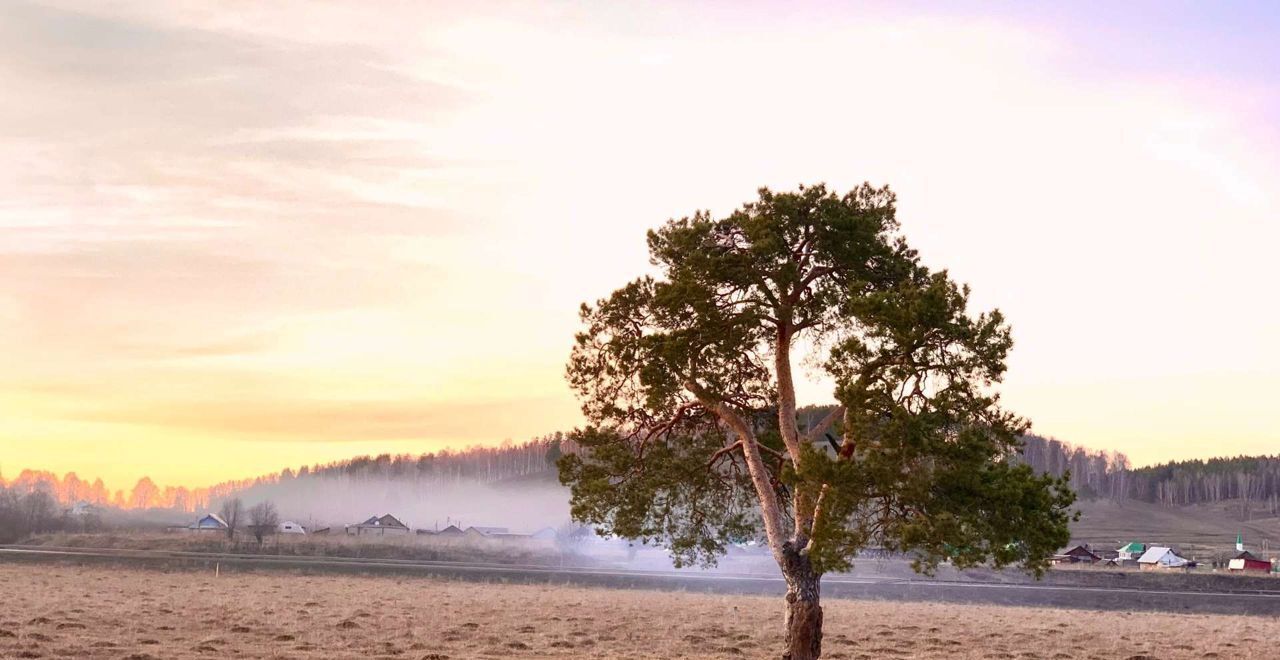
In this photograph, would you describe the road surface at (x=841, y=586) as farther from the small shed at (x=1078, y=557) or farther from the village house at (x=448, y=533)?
the village house at (x=448, y=533)

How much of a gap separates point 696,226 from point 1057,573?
74358mm

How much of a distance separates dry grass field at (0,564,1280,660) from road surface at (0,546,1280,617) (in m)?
8.34

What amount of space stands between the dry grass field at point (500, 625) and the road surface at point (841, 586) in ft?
27.3

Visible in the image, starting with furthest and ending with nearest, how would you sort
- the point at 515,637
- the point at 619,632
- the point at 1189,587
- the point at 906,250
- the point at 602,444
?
the point at 1189,587
the point at 619,632
the point at 515,637
the point at 602,444
the point at 906,250

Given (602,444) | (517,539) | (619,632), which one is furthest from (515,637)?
(517,539)

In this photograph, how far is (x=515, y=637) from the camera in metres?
38.4

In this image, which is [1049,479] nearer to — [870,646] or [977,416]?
[977,416]

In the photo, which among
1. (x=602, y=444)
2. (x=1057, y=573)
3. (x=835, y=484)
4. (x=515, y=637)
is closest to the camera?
(x=835, y=484)

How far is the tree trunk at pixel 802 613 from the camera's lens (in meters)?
27.3

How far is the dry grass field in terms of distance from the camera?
34375mm

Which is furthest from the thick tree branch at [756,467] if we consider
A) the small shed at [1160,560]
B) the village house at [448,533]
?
the village house at [448,533]

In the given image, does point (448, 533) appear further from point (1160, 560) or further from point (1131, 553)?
point (1160, 560)

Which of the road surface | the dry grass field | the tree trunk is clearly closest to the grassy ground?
the road surface

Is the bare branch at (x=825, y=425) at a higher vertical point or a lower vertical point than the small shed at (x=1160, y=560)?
higher
